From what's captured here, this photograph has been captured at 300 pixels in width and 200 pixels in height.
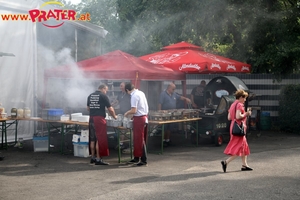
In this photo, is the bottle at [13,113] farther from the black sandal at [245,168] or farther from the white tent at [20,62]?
the black sandal at [245,168]

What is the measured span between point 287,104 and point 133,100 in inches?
324

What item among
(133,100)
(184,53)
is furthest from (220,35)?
(133,100)

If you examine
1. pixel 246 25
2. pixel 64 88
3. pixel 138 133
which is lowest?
pixel 138 133

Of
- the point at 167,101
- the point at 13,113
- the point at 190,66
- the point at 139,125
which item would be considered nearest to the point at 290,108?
the point at 190,66

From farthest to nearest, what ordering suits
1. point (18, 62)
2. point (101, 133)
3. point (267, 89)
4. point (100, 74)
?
point (267, 89) < point (18, 62) < point (100, 74) < point (101, 133)

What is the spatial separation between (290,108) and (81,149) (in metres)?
8.14

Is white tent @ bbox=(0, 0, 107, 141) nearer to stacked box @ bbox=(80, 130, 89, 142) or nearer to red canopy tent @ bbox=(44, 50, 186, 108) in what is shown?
red canopy tent @ bbox=(44, 50, 186, 108)

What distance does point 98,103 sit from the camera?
10.3 meters

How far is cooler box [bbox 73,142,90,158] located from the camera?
11562mm

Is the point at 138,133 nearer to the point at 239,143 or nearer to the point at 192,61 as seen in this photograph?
the point at 239,143

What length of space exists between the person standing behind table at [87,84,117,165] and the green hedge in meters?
8.23

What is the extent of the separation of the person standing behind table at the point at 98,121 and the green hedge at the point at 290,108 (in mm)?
8229

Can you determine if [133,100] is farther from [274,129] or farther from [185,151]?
[274,129]

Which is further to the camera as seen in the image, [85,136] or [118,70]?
[118,70]
